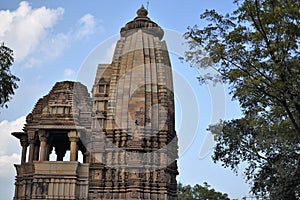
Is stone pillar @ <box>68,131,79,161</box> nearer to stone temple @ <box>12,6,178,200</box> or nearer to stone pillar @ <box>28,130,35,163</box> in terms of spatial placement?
stone temple @ <box>12,6,178,200</box>

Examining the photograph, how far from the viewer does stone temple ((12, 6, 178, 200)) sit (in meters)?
19.2

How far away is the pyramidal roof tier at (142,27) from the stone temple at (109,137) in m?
1.77

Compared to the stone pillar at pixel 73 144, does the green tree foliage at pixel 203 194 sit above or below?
above

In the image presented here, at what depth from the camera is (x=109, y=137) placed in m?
20.3

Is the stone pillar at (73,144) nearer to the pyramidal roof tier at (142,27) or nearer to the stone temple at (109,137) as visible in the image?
the stone temple at (109,137)

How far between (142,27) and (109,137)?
246 inches

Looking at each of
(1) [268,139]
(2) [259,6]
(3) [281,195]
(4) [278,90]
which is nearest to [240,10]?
(2) [259,6]

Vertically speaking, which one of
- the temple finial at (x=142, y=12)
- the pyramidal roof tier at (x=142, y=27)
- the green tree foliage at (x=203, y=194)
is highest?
the temple finial at (x=142, y=12)

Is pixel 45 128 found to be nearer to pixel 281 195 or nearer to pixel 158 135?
pixel 158 135

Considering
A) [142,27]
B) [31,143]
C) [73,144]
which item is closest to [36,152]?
[31,143]

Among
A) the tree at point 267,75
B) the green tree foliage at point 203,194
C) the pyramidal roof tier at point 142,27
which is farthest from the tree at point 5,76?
the green tree foliage at point 203,194

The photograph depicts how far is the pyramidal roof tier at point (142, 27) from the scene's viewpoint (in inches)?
925

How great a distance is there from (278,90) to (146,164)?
28.5 feet

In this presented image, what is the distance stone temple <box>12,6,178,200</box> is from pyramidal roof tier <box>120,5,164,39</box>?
177cm
